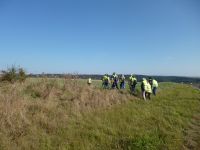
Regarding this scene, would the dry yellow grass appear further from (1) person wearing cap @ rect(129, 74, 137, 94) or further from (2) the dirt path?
(1) person wearing cap @ rect(129, 74, 137, 94)

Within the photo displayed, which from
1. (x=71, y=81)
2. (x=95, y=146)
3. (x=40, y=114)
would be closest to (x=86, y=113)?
(x=40, y=114)

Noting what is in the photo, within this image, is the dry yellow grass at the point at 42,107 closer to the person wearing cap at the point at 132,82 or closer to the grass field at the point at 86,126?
the grass field at the point at 86,126

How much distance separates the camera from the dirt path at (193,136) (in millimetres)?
10046

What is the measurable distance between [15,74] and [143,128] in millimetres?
22322

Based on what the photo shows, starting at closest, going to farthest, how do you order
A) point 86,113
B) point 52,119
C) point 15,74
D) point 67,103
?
point 52,119 → point 86,113 → point 67,103 → point 15,74

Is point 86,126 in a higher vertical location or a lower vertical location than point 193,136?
higher

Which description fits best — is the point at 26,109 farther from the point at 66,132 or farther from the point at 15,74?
the point at 15,74

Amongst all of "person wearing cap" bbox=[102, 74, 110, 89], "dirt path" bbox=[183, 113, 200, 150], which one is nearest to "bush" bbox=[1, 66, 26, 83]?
"person wearing cap" bbox=[102, 74, 110, 89]

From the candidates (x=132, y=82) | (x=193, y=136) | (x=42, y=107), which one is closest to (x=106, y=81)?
(x=132, y=82)

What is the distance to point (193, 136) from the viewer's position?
1145cm

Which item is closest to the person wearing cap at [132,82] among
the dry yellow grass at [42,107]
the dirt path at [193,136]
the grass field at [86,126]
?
the dry yellow grass at [42,107]

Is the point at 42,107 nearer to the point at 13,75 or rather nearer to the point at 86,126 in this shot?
the point at 86,126

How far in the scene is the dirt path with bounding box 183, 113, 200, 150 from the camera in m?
10.0

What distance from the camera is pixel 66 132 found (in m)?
10.8
